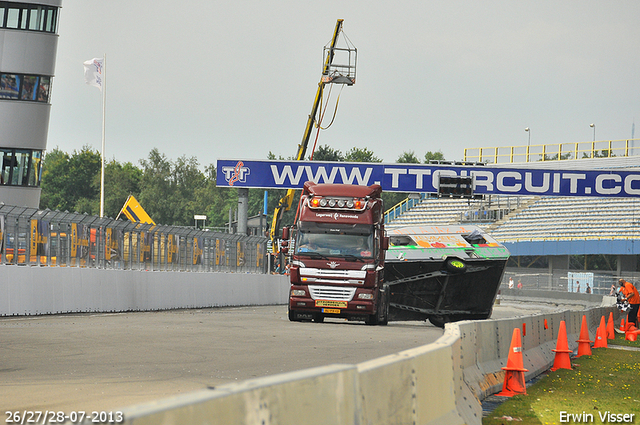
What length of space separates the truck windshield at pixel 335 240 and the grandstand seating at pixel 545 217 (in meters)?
38.6

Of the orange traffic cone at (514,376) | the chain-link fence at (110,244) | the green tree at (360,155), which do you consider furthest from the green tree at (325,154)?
the orange traffic cone at (514,376)

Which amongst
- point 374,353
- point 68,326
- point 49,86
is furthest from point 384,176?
point 374,353

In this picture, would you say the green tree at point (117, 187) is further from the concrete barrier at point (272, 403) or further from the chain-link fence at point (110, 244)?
the concrete barrier at point (272, 403)

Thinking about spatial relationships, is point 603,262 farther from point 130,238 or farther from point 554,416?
point 554,416

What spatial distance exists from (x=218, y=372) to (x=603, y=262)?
57.3 m

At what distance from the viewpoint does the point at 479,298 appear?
23.8 metres

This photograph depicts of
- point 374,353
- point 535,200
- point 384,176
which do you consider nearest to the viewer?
point 374,353

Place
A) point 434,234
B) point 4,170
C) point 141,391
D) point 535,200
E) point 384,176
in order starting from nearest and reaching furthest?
point 141,391 < point 434,234 < point 4,170 < point 384,176 < point 535,200

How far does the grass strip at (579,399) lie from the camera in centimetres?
904

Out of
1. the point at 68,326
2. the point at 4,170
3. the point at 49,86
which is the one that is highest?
the point at 49,86

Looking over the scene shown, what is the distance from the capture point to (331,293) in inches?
872

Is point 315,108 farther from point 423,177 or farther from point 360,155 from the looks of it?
point 360,155

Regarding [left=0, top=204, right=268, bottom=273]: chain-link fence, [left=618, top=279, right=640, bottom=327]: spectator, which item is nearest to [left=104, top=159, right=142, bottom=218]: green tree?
[left=0, top=204, right=268, bottom=273]: chain-link fence

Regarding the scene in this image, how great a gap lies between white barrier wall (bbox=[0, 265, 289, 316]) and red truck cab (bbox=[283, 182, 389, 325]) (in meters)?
5.70
